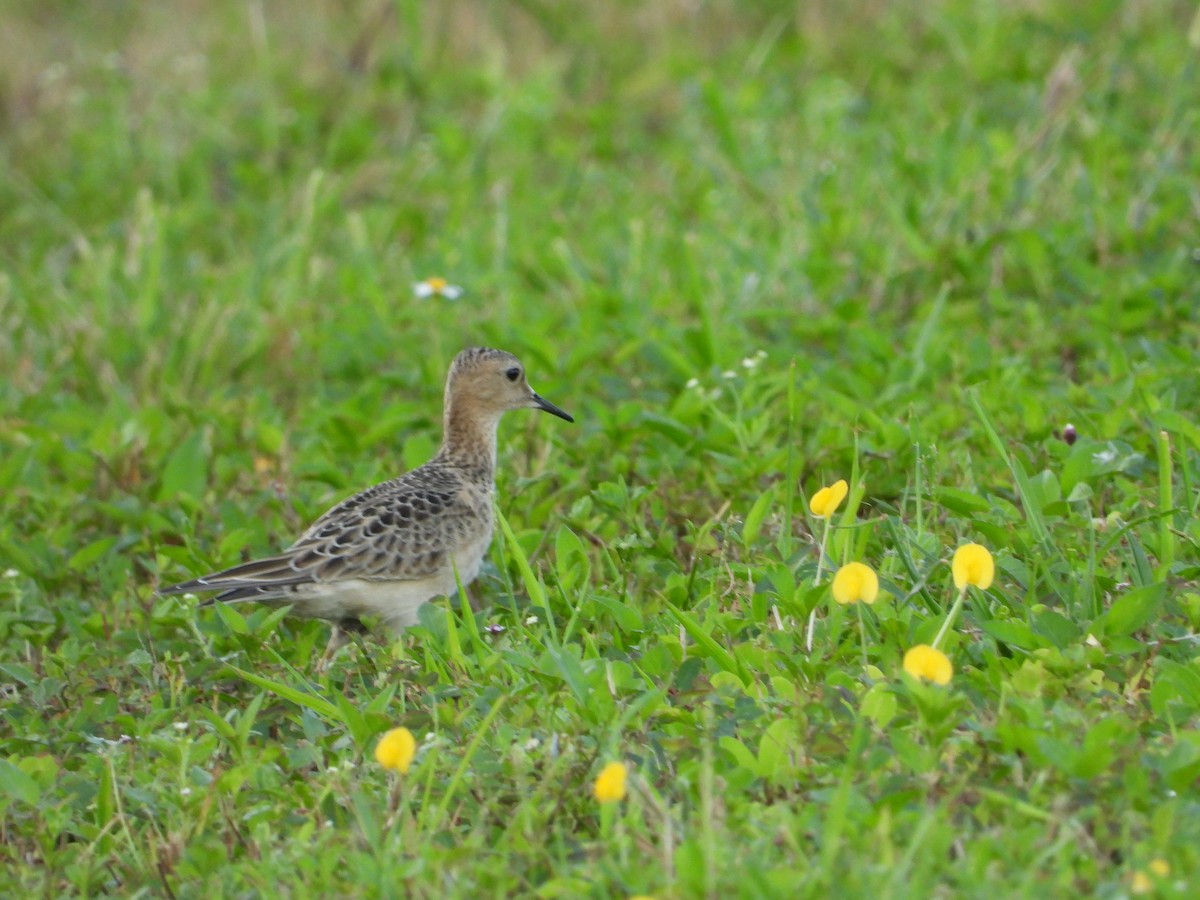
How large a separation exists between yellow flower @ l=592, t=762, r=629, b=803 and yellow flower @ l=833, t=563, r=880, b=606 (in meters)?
0.83

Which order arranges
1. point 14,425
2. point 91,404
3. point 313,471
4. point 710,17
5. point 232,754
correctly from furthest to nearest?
point 710,17 < point 91,404 < point 14,425 < point 313,471 < point 232,754

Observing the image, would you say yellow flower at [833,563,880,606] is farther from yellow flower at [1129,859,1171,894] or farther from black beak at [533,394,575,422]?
black beak at [533,394,575,422]

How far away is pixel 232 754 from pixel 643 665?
107 cm

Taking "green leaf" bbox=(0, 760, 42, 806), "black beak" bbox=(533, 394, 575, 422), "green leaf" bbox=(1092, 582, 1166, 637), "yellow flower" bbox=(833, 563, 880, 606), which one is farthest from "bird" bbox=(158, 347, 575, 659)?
"green leaf" bbox=(1092, 582, 1166, 637)

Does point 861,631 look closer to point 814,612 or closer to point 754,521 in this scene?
point 814,612

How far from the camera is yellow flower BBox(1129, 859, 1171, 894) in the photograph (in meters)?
3.09

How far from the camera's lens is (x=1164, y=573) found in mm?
4363

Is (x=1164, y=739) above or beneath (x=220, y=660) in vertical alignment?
above

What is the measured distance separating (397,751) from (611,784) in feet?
1.71

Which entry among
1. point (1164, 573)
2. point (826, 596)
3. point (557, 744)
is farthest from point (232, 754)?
point (1164, 573)

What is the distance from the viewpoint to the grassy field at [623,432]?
12.2ft

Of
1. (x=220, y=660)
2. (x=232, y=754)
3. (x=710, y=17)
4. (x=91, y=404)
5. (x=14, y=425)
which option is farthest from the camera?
(x=710, y=17)

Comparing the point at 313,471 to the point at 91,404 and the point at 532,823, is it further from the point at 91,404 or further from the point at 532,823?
the point at 532,823

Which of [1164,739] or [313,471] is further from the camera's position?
[313,471]
